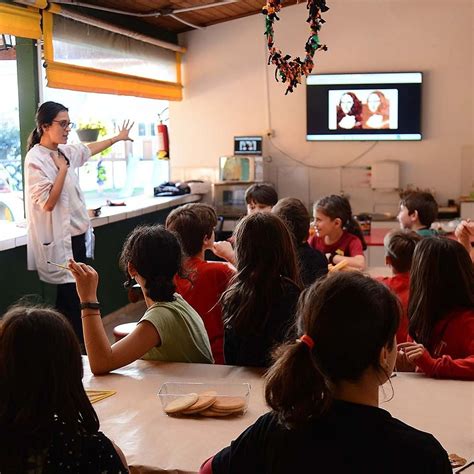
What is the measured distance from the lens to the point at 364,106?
289 inches

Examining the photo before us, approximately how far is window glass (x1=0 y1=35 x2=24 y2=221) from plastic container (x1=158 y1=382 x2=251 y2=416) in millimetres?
3419

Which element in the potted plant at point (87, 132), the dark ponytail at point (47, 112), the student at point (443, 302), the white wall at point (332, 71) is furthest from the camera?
the white wall at point (332, 71)

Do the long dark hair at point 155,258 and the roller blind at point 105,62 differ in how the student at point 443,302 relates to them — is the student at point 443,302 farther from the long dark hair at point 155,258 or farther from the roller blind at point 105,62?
the roller blind at point 105,62

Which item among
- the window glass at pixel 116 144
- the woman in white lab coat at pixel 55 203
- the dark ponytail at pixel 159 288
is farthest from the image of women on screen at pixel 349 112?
the dark ponytail at pixel 159 288

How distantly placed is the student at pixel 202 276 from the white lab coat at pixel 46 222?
4.77ft

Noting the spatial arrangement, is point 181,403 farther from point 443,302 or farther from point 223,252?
point 223,252

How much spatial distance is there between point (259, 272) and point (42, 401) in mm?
1058

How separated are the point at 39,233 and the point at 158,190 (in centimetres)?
299

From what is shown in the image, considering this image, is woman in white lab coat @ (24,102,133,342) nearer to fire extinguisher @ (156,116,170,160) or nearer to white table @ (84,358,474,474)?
white table @ (84,358,474,474)

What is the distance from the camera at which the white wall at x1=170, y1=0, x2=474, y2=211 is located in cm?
721

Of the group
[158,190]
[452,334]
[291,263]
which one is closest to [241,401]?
[291,263]

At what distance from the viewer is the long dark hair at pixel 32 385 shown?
1393mm

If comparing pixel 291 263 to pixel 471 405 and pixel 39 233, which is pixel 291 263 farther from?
pixel 39 233

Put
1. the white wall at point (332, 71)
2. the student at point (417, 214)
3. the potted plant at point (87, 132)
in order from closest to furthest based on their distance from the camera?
the student at point (417, 214), the potted plant at point (87, 132), the white wall at point (332, 71)
